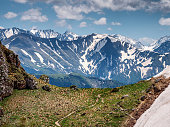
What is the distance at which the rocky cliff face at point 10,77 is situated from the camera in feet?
173

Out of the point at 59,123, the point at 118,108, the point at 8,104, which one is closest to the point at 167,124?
the point at 118,108

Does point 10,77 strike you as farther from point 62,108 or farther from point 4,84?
point 62,108

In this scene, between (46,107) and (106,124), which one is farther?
(46,107)

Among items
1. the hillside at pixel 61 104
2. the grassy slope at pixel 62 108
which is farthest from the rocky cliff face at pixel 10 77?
the grassy slope at pixel 62 108

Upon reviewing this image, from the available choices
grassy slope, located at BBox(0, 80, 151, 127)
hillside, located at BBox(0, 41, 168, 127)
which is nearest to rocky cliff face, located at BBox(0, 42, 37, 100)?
hillside, located at BBox(0, 41, 168, 127)

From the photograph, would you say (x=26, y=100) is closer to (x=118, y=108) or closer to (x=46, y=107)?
(x=46, y=107)

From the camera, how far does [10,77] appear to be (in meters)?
58.8

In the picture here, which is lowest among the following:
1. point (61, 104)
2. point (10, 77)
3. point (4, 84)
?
point (61, 104)

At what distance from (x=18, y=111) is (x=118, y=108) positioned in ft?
93.6

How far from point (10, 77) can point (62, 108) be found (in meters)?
23.8

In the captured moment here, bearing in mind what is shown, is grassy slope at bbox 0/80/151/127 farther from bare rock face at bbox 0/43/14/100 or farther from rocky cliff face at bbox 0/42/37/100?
rocky cliff face at bbox 0/42/37/100

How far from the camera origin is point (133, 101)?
44.0 m

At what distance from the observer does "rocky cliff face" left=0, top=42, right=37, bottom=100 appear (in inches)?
2071

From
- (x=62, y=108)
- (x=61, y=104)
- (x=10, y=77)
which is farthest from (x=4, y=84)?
(x=62, y=108)
